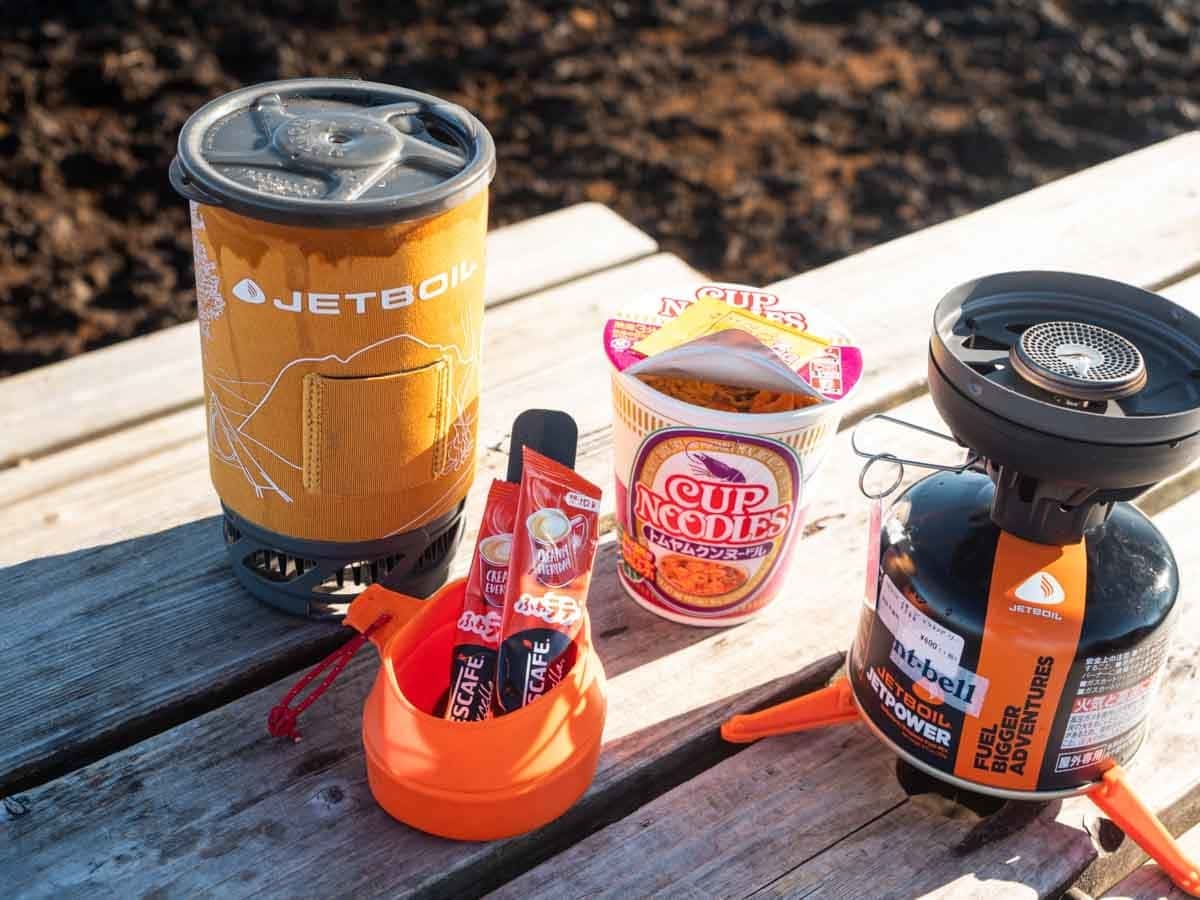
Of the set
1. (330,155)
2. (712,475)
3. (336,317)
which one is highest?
(330,155)

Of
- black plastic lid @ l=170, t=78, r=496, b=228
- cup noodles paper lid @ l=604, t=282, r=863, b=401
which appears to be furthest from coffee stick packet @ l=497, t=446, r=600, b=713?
black plastic lid @ l=170, t=78, r=496, b=228

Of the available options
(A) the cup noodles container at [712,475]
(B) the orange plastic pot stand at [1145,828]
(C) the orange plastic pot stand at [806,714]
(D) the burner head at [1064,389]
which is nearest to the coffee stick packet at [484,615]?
(A) the cup noodles container at [712,475]

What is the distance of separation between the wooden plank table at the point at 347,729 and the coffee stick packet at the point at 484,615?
122 mm

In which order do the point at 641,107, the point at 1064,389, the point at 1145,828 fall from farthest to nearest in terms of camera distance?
1. the point at 641,107
2. the point at 1145,828
3. the point at 1064,389

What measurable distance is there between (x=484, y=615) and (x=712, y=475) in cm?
25

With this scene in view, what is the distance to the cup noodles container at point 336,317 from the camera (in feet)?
3.62

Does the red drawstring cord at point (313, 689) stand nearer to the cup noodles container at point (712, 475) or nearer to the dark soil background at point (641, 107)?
the cup noodles container at point (712, 475)

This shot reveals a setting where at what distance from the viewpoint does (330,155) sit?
1133mm

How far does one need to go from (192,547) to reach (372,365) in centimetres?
40

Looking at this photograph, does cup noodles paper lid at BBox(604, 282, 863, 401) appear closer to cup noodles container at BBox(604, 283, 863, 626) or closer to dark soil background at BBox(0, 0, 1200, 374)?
cup noodles container at BBox(604, 283, 863, 626)

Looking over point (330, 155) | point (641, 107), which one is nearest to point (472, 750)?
point (330, 155)

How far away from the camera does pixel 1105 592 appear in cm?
107

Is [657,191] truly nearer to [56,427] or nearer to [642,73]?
[642,73]

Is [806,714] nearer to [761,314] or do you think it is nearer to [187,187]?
[761,314]
